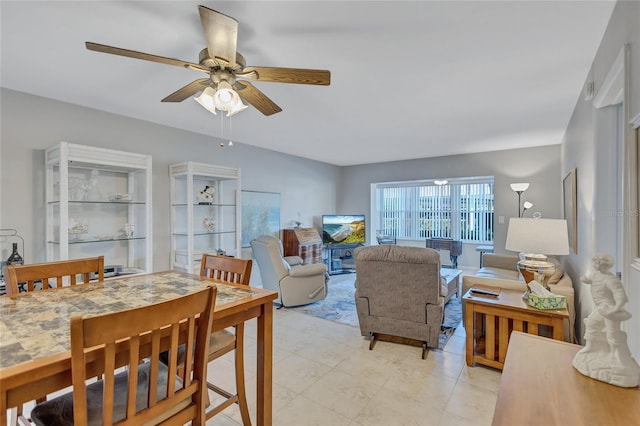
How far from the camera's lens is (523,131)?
165 inches

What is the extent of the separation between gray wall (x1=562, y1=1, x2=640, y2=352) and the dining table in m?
1.78

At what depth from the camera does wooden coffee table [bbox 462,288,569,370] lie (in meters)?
2.26

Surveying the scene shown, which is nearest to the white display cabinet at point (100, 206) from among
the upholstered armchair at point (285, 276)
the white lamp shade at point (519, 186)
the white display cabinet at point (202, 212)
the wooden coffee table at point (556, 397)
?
the white display cabinet at point (202, 212)

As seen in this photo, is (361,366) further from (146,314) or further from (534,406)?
(146,314)

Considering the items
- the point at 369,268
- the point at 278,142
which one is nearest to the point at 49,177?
the point at 278,142

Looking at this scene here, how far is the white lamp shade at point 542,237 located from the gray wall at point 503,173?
338cm

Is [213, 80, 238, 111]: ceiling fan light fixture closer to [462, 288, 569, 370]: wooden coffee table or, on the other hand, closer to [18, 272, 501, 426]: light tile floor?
[18, 272, 501, 426]: light tile floor

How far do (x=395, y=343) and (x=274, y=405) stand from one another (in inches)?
54.8

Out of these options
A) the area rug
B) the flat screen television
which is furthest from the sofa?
the flat screen television

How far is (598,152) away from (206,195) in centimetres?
396

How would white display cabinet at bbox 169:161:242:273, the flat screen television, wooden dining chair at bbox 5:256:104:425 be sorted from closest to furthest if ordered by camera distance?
wooden dining chair at bbox 5:256:104:425
white display cabinet at bbox 169:161:242:273
the flat screen television

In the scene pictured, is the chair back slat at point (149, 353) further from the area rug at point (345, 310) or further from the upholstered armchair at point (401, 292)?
the area rug at point (345, 310)

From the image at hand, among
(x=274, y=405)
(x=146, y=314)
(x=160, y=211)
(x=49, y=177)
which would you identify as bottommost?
(x=274, y=405)

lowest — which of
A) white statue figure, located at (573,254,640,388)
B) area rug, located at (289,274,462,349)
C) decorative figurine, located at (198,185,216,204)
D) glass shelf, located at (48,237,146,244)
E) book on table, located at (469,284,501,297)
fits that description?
area rug, located at (289,274,462,349)
